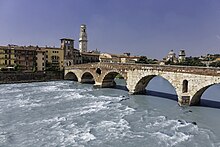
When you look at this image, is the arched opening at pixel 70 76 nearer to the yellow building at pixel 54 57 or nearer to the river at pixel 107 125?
the yellow building at pixel 54 57

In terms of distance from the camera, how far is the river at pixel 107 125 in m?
13.0

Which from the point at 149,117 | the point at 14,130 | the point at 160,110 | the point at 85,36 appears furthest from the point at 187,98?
the point at 85,36

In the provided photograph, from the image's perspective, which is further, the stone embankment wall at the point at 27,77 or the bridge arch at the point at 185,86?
the stone embankment wall at the point at 27,77

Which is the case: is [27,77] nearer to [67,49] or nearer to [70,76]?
[70,76]

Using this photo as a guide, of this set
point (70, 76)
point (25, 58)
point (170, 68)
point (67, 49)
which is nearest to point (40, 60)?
point (25, 58)

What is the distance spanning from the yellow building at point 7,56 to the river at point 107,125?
30.2 m

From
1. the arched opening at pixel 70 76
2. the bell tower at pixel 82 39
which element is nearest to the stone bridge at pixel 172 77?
the arched opening at pixel 70 76

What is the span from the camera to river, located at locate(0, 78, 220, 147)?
1295 centimetres

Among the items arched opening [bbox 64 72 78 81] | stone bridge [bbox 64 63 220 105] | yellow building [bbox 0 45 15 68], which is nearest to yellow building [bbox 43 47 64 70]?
arched opening [bbox 64 72 78 81]

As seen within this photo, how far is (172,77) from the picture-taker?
23.6 metres

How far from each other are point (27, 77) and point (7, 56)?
9178 mm

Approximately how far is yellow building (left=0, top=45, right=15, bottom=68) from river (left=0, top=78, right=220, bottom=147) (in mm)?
30176

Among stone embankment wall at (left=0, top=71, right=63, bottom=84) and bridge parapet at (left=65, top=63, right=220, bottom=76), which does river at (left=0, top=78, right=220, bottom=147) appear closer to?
bridge parapet at (left=65, top=63, right=220, bottom=76)

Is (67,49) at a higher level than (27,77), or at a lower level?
higher
